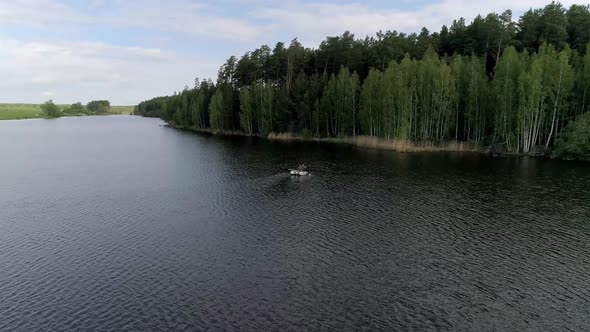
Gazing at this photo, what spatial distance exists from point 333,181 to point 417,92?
153ft

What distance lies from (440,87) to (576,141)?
2989cm

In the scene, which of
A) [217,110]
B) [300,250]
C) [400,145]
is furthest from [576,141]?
[217,110]

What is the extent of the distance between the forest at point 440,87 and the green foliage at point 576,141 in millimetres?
214

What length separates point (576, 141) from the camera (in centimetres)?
7619

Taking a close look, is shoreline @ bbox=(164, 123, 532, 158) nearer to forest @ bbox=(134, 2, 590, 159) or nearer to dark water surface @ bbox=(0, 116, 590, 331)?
forest @ bbox=(134, 2, 590, 159)

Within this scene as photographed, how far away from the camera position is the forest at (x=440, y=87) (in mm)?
81688

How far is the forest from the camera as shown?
8169 cm

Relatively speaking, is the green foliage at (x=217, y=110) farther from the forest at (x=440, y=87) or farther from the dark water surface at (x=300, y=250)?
the dark water surface at (x=300, y=250)

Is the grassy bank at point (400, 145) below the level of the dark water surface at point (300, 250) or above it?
above

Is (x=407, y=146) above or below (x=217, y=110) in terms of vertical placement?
below

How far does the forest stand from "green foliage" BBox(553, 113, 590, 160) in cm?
21

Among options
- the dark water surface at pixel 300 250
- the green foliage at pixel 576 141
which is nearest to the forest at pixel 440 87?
the green foliage at pixel 576 141

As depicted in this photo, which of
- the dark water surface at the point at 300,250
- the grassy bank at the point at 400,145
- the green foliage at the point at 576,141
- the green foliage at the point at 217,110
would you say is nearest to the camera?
the dark water surface at the point at 300,250

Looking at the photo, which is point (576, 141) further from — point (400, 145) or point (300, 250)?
point (300, 250)
